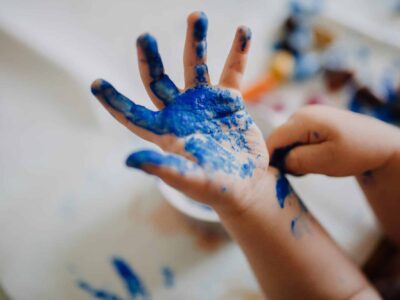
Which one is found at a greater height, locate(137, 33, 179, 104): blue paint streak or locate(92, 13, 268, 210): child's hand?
locate(137, 33, 179, 104): blue paint streak

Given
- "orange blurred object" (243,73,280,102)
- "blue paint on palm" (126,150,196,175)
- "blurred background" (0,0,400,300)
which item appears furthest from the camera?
"orange blurred object" (243,73,280,102)

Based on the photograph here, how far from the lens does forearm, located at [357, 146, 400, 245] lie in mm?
516

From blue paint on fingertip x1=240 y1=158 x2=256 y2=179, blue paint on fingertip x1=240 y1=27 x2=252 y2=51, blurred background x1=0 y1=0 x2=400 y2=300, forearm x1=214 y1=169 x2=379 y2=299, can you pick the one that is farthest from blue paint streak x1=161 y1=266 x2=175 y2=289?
blue paint on fingertip x1=240 y1=27 x2=252 y2=51

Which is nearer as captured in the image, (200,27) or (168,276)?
(200,27)

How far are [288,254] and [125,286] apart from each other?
251 mm

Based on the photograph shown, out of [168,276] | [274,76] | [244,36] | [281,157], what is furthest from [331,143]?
[274,76]

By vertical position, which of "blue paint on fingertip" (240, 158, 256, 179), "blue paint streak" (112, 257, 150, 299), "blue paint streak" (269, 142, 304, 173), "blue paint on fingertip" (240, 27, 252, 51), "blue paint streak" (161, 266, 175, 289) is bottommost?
"blue paint streak" (161, 266, 175, 289)

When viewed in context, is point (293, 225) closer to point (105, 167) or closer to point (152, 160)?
point (152, 160)

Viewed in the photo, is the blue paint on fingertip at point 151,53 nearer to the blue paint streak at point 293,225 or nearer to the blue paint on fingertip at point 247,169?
the blue paint on fingertip at point 247,169

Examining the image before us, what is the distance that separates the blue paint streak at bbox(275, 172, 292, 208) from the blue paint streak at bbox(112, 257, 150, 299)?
248mm

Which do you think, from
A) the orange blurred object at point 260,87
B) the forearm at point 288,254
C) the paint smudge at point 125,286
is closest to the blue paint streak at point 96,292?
the paint smudge at point 125,286

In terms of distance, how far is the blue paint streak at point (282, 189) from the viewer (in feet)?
1.57

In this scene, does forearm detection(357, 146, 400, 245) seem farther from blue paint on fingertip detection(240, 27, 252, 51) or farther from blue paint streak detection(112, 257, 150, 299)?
blue paint streak detection(112, 257, 150, 299)

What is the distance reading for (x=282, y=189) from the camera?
0.49m
